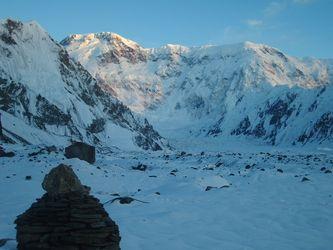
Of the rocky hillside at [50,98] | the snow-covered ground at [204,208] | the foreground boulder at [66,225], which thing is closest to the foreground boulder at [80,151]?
the snow-covered ground at [204,208]

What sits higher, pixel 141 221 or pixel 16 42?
pixel 16 42

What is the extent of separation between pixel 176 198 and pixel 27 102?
280ft

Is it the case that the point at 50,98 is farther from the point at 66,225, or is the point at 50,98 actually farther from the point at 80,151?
Result: the point at 66,225

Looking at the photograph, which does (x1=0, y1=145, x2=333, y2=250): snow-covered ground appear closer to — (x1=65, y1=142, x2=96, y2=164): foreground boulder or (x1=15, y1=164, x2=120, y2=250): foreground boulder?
(x1=15, y1=164, x2=120, y2=250): foreground boulder

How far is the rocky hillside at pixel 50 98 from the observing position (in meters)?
99.0

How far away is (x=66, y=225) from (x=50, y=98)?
106946 millimetres

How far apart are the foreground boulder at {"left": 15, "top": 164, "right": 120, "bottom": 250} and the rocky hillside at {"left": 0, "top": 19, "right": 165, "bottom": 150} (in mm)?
67246

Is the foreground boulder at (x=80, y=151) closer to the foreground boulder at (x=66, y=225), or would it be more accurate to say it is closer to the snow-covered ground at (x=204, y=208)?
the snow-covered ground at (x=204, y=208)

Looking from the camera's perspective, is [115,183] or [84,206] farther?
[115,183]

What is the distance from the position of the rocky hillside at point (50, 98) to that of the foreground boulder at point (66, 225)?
67246mm

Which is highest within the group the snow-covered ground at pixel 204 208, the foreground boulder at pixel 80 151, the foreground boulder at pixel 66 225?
the foreground boulder at pixel 66 225

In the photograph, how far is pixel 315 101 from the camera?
18512 centimetres

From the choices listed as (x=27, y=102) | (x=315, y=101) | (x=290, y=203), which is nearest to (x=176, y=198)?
(x=290, y=203)

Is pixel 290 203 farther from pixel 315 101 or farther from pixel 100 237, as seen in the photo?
pixel 315 101
